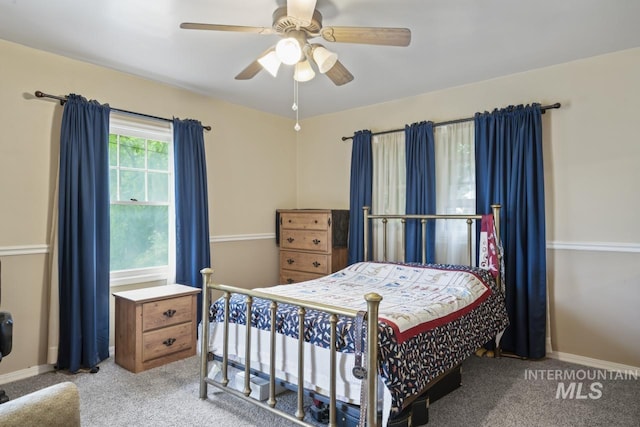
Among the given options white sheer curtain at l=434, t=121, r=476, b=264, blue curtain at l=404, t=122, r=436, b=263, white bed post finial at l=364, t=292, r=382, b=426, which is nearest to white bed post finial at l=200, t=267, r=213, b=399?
white bed post finial at l=364, t=292, r=382, b=426

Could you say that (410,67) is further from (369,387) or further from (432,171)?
(369,387)

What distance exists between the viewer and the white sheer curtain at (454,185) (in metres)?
3.62

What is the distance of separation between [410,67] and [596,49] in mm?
1363

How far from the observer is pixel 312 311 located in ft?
7.00

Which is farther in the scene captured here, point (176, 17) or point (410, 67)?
point (410, 67)

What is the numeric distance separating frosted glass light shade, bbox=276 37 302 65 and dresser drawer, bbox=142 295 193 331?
212 centimetres

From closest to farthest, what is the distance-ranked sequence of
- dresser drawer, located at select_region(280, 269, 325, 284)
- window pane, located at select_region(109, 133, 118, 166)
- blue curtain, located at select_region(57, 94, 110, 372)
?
blue curtain, located at select_region(57, 94, 110, 372), window pane, located at select_region(109, 133, 118, 166), dresser drawer, located at select_region(280, 269, 325, 284)

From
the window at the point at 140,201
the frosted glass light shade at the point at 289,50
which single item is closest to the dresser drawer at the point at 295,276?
the window at the point at 140,201

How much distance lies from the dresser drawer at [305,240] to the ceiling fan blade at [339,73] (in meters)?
1.91

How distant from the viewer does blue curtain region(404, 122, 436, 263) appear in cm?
378

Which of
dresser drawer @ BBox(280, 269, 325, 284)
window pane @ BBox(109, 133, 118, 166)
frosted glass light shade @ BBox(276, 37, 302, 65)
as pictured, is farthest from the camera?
dresser drawer @ BBox(280, 269, 325, 284)

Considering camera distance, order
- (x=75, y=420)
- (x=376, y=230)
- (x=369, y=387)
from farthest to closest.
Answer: (x=376, y=230), (x=369, y=387), (x=75, y=420)

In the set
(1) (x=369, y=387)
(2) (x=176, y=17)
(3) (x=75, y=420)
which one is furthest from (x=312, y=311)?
(2) (x=176, y=17)

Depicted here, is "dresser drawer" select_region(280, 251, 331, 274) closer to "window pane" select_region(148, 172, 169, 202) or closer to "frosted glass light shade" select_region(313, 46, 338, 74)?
"window pane" select_region(148, 172, 169, 202)
